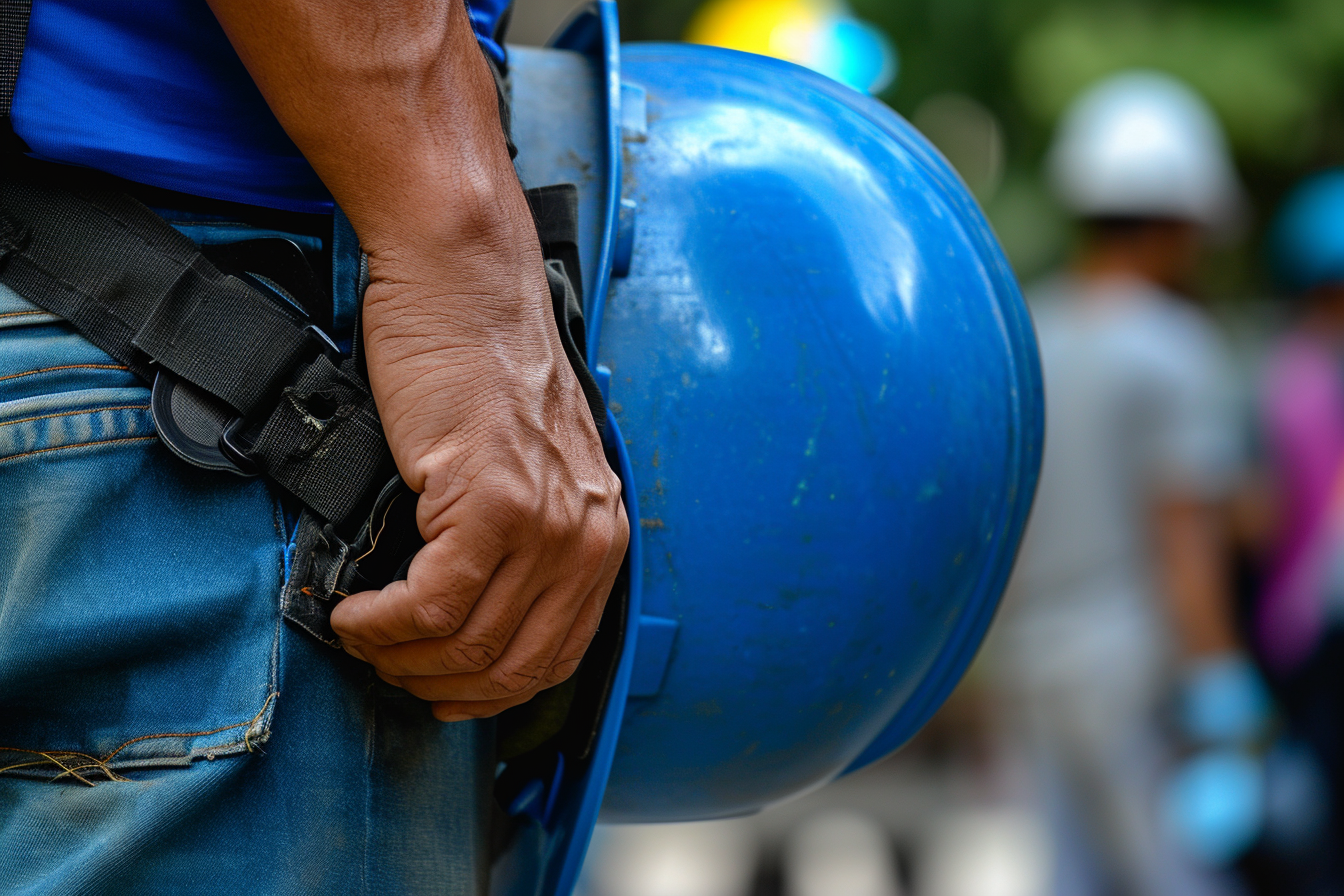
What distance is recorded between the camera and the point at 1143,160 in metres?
3.80

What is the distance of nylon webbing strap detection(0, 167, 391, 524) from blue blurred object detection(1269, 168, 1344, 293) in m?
3.90

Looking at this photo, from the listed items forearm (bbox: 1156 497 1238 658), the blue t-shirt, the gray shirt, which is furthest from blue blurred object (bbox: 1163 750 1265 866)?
the blue t-shirt

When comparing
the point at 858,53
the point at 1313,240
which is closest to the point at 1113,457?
the point at 1313,240

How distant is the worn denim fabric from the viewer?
869mm

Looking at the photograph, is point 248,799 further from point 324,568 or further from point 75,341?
point 75,341

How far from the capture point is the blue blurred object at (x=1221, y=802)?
11.7 feet

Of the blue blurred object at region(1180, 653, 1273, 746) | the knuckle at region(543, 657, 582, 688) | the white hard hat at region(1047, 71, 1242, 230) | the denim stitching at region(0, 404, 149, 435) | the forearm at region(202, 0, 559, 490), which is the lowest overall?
the blue blurred object at region(1180, 653, 1273, 746)

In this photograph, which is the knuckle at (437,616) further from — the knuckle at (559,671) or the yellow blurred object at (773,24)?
the yellow blurred object at (773,24)

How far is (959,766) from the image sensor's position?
641 cm

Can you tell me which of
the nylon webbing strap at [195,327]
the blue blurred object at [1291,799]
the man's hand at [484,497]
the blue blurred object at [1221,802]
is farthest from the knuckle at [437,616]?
the blue blurred object at [1291,799]

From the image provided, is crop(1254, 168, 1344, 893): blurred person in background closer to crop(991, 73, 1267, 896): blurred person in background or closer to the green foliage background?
crop(991, 73, 1267, 896): blurred person in background

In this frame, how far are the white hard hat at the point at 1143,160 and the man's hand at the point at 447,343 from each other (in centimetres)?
309

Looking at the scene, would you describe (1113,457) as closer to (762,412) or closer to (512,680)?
(762,412)

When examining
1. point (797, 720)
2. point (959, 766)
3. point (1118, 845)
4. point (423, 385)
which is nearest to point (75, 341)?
point (423, 385)
